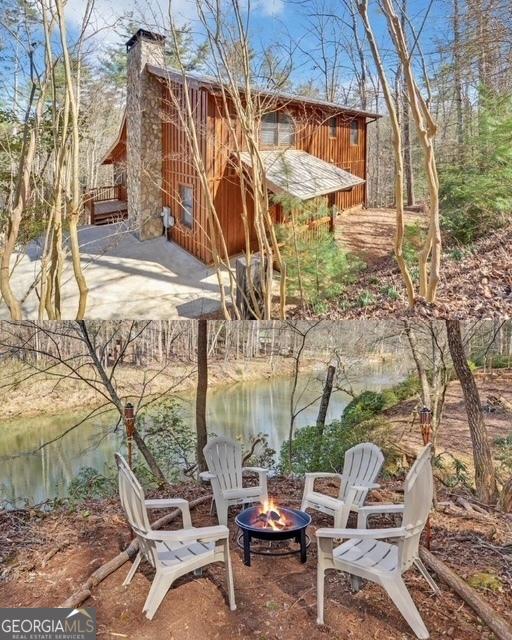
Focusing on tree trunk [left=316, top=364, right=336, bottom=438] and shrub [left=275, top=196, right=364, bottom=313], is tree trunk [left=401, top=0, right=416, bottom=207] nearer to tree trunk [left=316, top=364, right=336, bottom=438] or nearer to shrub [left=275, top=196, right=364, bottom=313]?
shrub [left=275, top=196, right=364, bottom=313]

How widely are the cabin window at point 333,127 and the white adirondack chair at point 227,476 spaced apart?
2101 mm

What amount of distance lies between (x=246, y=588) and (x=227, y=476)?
3.21ft

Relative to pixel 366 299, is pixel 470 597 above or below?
below

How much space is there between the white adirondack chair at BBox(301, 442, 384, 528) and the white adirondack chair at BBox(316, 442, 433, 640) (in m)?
0.65

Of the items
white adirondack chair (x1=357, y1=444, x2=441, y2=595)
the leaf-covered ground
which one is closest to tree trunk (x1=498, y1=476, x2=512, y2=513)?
white adirondack chair (x1=357, y1=444, x2=441, y2=595)

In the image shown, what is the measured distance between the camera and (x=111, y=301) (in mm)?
2643

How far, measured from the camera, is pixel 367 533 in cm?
258

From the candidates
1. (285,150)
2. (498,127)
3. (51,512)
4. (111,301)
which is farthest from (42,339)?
(498,127)

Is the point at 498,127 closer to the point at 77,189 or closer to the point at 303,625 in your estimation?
the point at 77,189

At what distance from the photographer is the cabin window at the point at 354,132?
8.39 ft

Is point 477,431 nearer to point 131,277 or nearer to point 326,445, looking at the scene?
point 326,445

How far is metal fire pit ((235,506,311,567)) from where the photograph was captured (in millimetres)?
3004

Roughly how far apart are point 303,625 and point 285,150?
224 cm

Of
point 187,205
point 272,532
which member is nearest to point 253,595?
point 272,532
